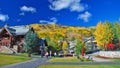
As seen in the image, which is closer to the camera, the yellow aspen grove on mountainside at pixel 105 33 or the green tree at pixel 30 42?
the green tree at pixel 30 42

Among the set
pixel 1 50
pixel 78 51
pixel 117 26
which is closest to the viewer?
pixel 1 50

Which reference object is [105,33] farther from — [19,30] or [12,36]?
[12,36]

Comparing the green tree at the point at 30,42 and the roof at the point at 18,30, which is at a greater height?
the roof at the point at 18,30

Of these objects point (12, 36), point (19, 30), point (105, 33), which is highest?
point (19, 30)

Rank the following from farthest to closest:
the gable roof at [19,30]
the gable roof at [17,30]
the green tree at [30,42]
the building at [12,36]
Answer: the gable roof at [19,30] < the gable roof at [17,30] < the building at [12,36] < the green tree at [30,42]

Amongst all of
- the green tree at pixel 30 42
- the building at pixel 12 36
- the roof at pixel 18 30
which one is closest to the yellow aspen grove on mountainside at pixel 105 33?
the green tree at pixel 30 42

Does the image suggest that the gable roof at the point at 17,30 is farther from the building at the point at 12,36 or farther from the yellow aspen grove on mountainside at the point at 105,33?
the yellow aspen grove on mountainside at the point at 105,33

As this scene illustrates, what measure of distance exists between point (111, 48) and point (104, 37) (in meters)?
5.74

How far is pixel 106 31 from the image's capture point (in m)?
98.1

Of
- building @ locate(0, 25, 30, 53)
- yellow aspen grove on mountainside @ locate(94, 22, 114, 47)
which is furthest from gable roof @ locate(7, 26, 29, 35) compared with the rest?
yellow aspen grove on mountainside @ locate(94, 22, 114, 47)

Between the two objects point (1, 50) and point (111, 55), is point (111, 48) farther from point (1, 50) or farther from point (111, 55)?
point (1, 50)

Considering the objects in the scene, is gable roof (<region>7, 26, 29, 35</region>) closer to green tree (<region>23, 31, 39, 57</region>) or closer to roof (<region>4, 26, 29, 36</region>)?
roof (<region>4, 26, 29, 36</region>)

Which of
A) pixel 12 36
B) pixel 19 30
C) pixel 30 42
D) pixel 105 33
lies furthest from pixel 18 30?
pixel 105 33

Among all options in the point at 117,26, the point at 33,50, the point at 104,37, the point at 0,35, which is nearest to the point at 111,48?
the point at 104,37
